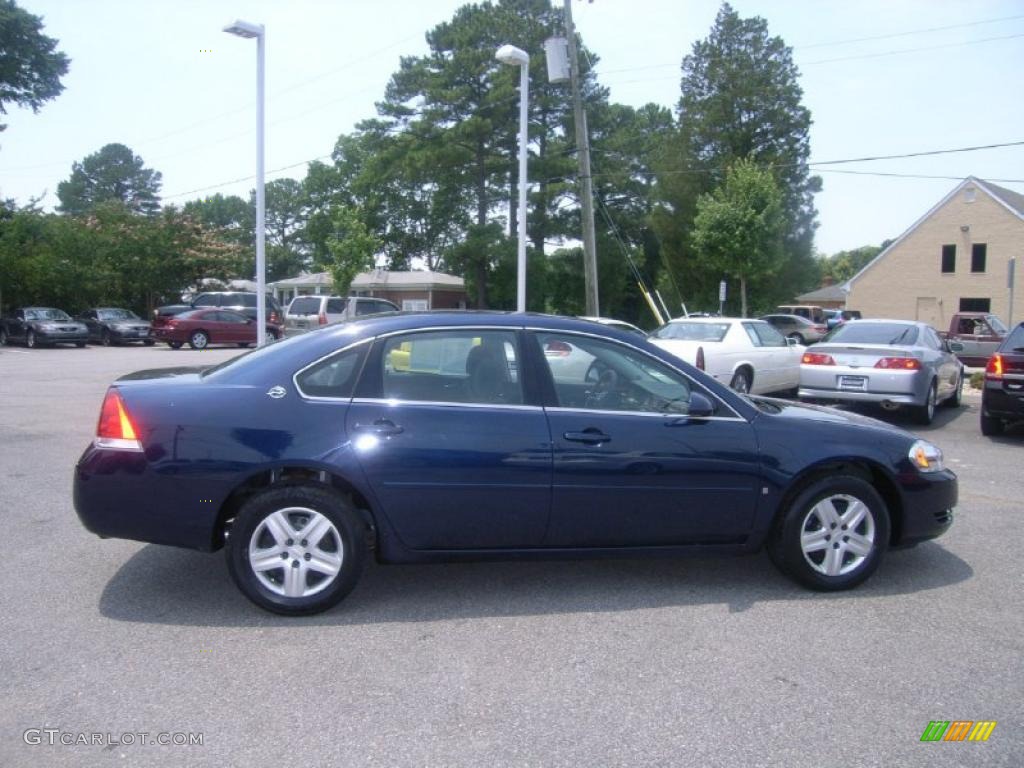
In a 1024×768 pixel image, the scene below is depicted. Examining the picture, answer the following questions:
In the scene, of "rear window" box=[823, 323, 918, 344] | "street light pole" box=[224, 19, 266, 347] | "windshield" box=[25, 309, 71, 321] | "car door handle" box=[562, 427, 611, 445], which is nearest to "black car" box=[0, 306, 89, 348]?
"windshield" box=[25, 309, 71, 321]

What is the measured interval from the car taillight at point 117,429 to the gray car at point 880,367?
927 centimetres

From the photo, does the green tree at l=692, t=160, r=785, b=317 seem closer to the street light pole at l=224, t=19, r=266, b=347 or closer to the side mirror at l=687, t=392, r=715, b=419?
the street light pole at l=224, t=19, r=266, b=347

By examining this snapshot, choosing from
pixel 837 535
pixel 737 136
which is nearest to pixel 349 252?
pixel 737 136

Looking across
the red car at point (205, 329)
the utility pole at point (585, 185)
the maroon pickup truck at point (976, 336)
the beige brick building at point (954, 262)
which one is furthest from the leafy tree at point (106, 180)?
the maroon pickup truck at point (976, 336)

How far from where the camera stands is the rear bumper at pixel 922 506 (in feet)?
15.9

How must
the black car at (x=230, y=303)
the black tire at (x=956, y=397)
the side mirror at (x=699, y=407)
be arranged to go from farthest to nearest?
the black car at (x=230, y=303) < the black tire at (x=956, y=397) < the side mirror at (x=699, y=407)

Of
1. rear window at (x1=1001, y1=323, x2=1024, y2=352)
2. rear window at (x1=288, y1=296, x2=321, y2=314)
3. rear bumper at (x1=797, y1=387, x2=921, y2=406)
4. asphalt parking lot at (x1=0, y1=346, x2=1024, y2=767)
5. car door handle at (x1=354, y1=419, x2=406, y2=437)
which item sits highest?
rear window at (x1=288, y1=296, x2=321, y2=314)

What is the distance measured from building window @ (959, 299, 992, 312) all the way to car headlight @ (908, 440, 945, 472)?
1583 inches

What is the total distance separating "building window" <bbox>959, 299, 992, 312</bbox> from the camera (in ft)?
131

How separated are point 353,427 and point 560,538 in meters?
1.25

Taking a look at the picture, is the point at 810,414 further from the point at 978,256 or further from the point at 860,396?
the point at 978,256

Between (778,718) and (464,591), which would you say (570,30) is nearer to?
(464,591)

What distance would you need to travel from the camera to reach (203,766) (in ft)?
9.80

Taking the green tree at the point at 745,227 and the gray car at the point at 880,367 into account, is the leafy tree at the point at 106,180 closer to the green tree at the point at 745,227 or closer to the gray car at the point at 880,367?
the green tree at the point at 745,227
